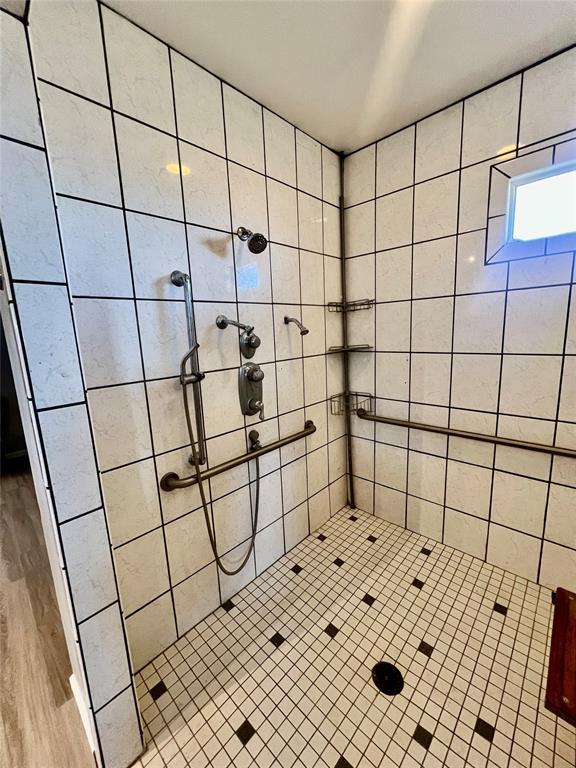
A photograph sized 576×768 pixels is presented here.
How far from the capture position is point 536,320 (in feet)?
4.02

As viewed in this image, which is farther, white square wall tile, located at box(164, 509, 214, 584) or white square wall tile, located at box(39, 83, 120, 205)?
white square wall tile, located at box(164, 509, 214, 584)

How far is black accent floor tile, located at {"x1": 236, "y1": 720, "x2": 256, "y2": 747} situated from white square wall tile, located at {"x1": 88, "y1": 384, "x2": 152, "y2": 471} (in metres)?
0.85

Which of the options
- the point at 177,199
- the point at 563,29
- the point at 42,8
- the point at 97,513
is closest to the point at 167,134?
the point at 177,199

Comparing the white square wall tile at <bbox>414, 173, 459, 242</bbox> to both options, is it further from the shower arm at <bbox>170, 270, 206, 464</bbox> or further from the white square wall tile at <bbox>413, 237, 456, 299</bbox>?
the shower arm at <bbox>170, 270, 206, 464</bbox>

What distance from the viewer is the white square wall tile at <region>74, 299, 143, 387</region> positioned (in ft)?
2.92

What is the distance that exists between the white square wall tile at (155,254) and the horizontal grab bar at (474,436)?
121cm

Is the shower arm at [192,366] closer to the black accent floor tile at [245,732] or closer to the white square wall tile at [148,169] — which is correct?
the white square wall tile at [148,169]

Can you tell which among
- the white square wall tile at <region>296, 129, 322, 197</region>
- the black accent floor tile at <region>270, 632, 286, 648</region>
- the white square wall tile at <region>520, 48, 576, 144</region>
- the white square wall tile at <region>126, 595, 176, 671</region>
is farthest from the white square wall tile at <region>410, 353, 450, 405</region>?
the white square wall tile at <region>126, 595, 176, 671</region>

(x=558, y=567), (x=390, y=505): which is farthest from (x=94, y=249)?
(x=558, y=567)

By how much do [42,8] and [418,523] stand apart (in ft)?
7.66

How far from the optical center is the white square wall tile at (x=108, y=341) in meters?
0.89

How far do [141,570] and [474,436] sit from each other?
56.6 inches

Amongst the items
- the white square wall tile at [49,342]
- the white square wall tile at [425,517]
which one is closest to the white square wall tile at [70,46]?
the white square wall tile at [49,342]

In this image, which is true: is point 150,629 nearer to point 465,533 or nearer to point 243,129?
point 465,533
